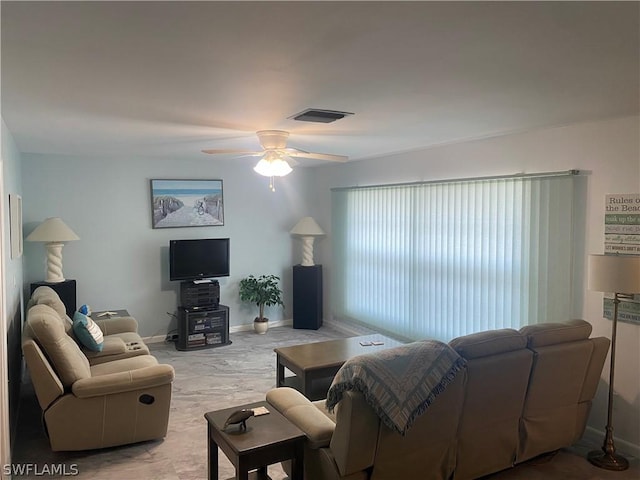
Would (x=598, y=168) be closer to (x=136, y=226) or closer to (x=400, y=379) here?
(x=400, y=379)

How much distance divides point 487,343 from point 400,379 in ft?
2.03

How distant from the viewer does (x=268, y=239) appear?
7195 millimetres

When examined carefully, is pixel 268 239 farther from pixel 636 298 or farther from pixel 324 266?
pixel 636 298

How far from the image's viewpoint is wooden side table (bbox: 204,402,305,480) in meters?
2.40

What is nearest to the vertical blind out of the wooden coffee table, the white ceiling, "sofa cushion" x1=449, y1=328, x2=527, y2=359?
the white ceiling

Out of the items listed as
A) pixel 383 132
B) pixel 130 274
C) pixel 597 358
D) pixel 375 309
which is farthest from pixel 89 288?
pixel 597 358

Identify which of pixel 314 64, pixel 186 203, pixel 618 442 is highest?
pixel 314 64

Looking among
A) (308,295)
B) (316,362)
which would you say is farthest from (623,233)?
(308,295)

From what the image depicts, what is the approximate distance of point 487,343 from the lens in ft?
9.25

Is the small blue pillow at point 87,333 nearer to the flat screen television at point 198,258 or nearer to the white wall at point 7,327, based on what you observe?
the white wall at point 7,327

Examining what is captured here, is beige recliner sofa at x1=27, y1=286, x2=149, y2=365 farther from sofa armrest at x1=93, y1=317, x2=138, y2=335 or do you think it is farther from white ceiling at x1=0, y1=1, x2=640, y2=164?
white ceiling at x1=0, y1=1, x2=640, y2=164

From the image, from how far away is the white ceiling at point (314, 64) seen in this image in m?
1.73

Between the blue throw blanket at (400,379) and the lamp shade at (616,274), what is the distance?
1.26 meters

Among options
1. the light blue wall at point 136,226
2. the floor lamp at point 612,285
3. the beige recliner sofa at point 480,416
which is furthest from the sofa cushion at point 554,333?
the light blue wall at point 136,226
